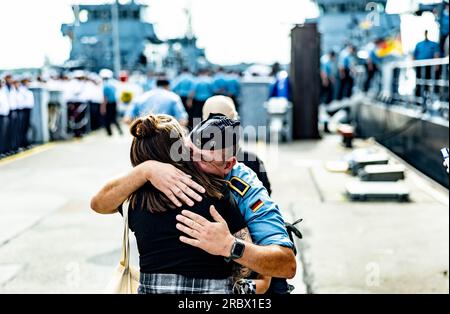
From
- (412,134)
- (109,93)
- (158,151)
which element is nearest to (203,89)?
(109,93)

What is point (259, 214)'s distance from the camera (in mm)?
2156

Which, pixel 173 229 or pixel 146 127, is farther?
pixel 146 127

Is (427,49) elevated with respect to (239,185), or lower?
elevated

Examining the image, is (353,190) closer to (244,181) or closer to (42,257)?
Answer: (42,257)

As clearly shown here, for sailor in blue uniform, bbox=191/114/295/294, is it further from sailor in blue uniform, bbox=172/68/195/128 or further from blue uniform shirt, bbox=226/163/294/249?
sailor in blue uniform, bbox=172/68/195/128

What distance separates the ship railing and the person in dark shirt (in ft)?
21.3

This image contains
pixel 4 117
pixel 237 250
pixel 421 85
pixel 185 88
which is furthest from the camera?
pixel 185 88

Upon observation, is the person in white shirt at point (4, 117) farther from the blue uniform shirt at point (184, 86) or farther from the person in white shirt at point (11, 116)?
the blue uniform shirt at point (184, 86)

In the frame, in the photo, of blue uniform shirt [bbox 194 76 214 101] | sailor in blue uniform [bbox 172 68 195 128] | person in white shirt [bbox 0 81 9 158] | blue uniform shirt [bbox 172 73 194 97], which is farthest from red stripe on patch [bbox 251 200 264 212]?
blue uniform shirt [bbox 172 73 194 97]

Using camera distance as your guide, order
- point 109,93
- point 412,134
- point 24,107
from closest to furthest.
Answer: point 412,134 → point 24,107 → point 109,93

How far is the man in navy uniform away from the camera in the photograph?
2.00 m

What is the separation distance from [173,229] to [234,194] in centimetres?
28

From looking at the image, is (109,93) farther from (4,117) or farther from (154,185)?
(154,185)

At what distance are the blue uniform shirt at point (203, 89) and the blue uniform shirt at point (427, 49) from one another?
517 centimetres
